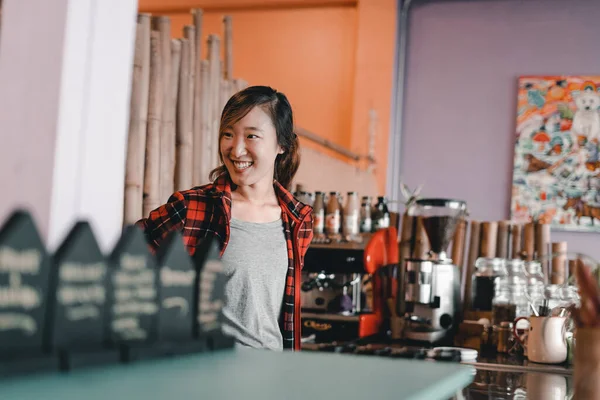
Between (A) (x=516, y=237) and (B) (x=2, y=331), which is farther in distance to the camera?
(A) (x=516, y=237)

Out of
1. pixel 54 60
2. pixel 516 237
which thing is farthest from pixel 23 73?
pixel 516 237

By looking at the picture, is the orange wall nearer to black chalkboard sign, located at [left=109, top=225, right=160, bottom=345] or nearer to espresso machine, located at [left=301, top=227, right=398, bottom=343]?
espresso machine, located at [left=301, top=227, right=398, bottom=343]

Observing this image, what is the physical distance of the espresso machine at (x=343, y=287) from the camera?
143 inches

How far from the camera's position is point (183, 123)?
12.3 ft

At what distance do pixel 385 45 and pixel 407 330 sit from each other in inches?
159

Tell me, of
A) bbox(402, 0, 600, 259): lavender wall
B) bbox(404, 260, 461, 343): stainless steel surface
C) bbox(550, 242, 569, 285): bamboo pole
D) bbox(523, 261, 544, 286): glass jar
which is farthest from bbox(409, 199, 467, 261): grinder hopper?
bbox(402, 0, 600, 259): lavender wall

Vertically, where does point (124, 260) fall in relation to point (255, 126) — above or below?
below

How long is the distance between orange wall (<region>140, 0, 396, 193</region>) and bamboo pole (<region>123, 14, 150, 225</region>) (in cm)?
366

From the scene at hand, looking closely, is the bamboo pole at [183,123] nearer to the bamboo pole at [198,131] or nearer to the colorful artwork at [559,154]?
the bamboo pole at [198,131]

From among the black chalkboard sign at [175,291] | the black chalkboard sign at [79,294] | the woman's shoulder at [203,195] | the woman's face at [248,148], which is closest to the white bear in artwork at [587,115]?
the woman's face at [248,148]

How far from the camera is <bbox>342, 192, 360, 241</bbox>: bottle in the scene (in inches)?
164

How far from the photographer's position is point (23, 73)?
133cm

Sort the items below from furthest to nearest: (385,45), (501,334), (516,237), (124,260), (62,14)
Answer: (385,45), (516,237), (501,334), (62,14), (124,260)

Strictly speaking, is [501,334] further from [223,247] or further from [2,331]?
[2,331]
